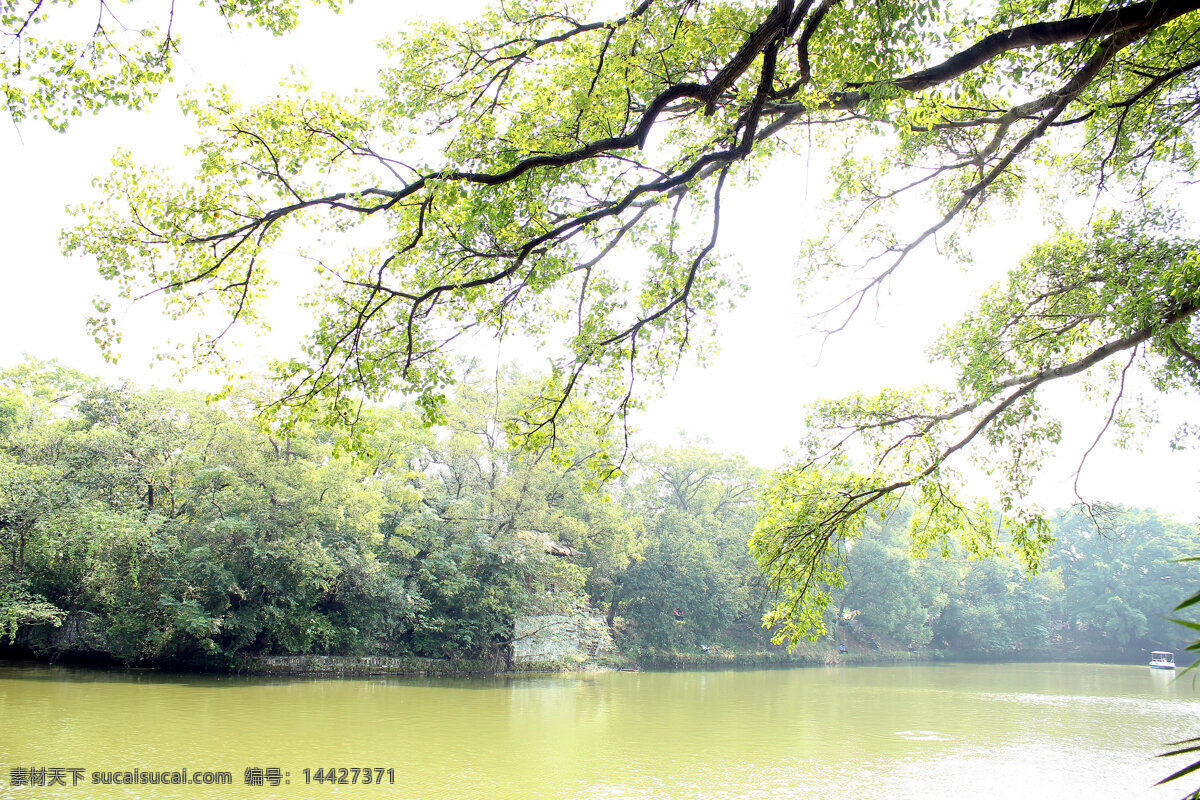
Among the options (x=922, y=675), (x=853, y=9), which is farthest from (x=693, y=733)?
(x=922, y=675)

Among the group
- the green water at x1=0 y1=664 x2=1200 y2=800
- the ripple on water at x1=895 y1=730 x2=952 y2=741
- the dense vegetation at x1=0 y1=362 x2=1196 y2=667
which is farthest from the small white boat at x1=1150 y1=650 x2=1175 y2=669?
the ripple on water at x1=895 y1=730 x2=952 y2=741

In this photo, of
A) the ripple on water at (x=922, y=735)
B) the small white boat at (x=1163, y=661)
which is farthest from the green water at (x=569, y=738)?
the small white boat at (x=1163, y=661)

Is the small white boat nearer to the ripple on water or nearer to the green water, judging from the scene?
the green water

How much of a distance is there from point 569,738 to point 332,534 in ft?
34.6

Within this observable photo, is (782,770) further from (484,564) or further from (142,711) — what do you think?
(484,564)

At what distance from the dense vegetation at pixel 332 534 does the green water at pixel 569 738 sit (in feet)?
6.35

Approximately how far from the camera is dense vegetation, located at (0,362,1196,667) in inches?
717

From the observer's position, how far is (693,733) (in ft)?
45.9

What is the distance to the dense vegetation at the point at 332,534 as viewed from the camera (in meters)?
18.2

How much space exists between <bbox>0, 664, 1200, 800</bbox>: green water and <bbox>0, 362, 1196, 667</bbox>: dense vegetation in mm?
1934

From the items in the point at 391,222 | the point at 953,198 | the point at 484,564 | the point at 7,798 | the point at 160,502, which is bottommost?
the point at 7,798

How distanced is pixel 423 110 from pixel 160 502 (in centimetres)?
1713

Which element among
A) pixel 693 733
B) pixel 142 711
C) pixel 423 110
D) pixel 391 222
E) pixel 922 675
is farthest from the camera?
pixel 922 675

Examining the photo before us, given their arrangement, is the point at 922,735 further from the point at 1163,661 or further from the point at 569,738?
the point at 1163,661
